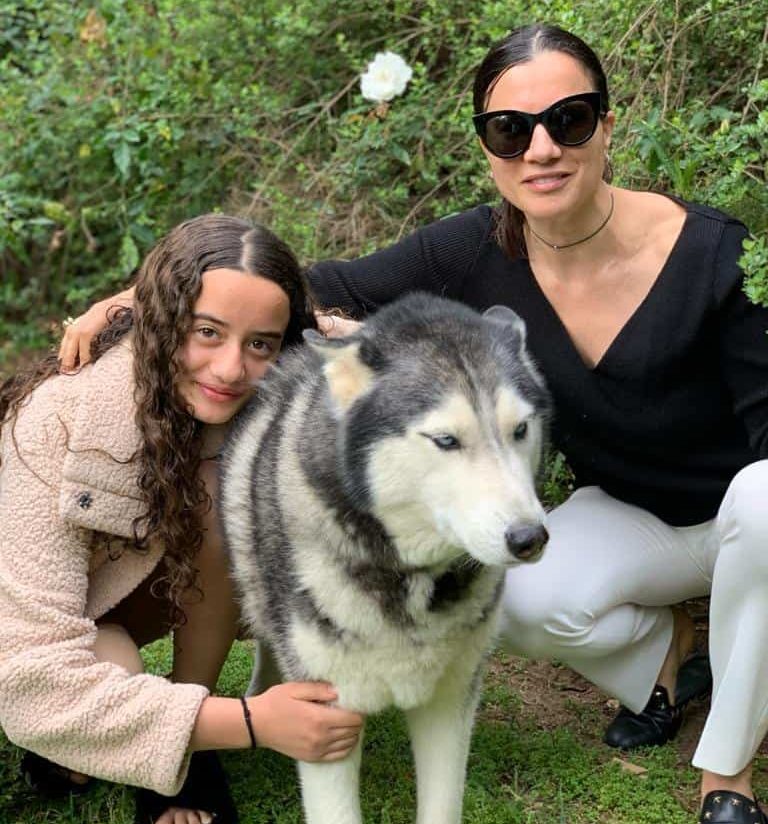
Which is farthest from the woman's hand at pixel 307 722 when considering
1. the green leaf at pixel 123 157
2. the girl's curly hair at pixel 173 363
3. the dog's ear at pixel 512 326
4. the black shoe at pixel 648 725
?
the green leaf at pixel 123 157

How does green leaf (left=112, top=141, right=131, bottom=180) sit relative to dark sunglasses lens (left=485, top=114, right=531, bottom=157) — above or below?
below

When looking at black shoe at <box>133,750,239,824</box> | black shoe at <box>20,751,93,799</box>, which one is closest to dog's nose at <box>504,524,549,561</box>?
black shoe at <box>133,750,239,824</box>

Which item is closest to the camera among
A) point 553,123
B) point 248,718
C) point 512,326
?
point 512,326

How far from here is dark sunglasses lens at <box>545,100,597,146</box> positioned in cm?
288

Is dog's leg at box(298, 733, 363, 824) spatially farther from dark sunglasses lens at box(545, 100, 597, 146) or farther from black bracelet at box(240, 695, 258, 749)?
dark sunglasses lens at box(545, 100, 597, 146)

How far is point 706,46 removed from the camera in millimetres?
3996

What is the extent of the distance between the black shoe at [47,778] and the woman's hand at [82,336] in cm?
107

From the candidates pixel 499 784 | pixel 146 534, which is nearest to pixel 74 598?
pixel 146 534

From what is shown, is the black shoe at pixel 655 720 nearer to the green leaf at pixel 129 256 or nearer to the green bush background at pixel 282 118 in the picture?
the green bush background at pixel 282 118

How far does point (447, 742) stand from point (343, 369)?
38.6 inches

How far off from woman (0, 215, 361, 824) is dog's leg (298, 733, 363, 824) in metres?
0.06

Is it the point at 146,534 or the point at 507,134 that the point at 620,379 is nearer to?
the point at 507,134

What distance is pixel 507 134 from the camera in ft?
9.65

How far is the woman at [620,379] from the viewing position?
9.45 ft
